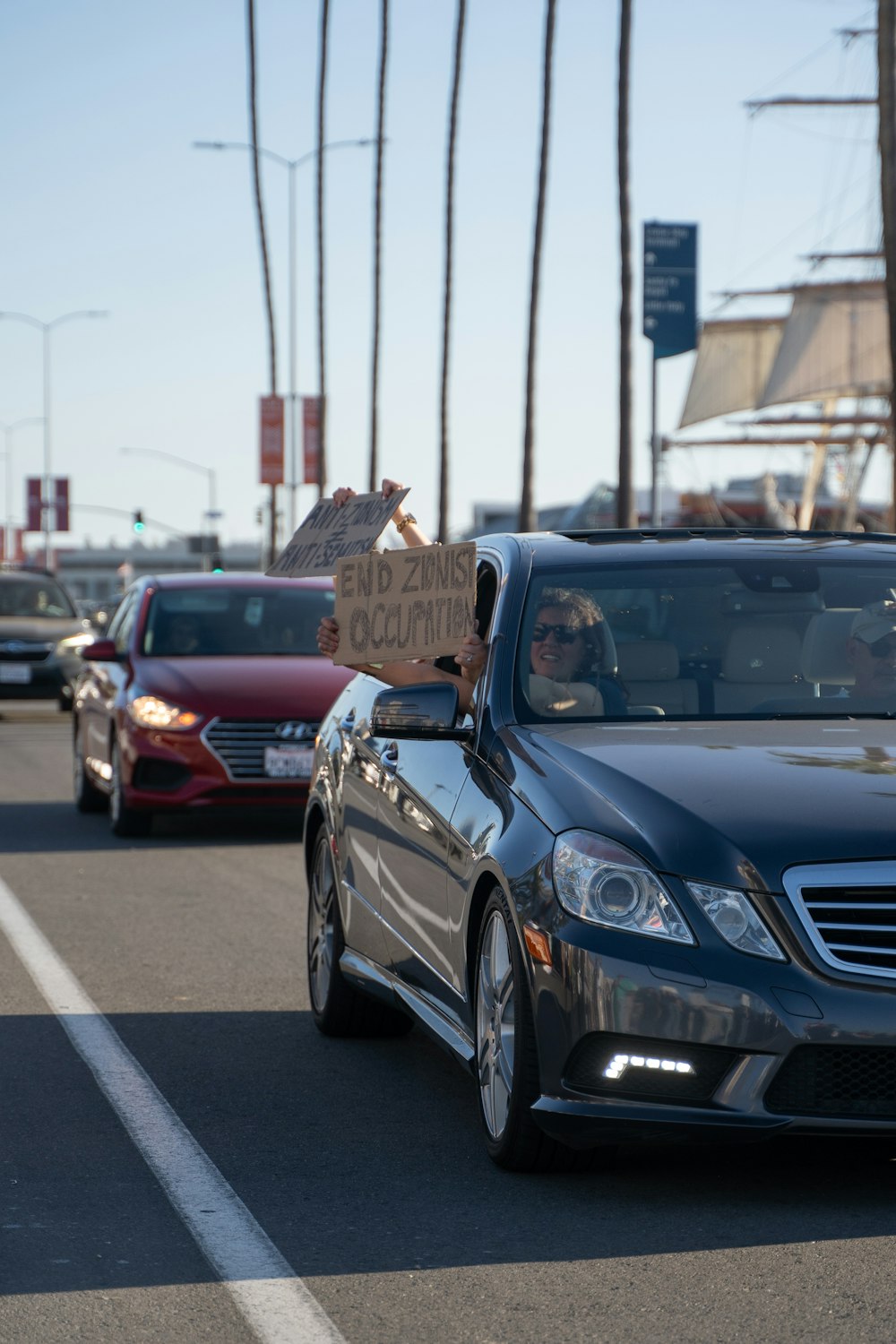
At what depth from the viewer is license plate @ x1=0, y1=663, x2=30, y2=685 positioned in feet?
88.9

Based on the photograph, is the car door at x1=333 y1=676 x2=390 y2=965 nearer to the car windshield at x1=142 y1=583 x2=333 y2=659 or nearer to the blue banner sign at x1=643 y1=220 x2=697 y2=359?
the car windshield at x1=142 y1=583 x2=333 y2=659

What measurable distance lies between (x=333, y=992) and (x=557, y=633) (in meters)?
1.86

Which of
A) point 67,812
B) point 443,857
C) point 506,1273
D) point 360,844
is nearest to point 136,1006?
point 360,844

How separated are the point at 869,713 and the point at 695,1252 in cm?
187

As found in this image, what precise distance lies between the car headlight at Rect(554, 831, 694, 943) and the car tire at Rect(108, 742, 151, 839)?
30.9 ft

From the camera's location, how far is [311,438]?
57438 millimetres

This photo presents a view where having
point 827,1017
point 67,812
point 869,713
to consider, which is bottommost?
point 67,812

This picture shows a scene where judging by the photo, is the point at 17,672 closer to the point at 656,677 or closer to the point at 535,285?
the point at 535,285

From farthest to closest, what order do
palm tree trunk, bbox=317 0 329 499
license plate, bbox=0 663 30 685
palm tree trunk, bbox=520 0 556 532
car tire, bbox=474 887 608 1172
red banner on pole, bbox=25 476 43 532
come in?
1. red banner on pole, bbox=25 476 43 532
2. palm tree trunk, bbox=317 0 329 499
3. palm tree trunk, bbox=520 0 556 532
4. license plate, bbox=0 663 30 685
5. car tire, bbox=474 887 608 1172

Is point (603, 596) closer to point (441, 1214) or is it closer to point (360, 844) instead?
point (360, 844)

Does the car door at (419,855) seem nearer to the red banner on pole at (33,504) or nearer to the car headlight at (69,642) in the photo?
the car headlight at (69,642)

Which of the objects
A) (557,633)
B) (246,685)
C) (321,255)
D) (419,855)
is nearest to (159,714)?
(246,685)

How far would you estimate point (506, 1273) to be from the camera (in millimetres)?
4637

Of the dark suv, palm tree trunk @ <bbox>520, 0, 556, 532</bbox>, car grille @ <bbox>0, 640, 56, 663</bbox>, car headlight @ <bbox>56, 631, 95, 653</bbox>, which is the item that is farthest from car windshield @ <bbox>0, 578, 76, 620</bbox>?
palm tree trunk @ <bbox>520, 0, 556, 532</bbox>
